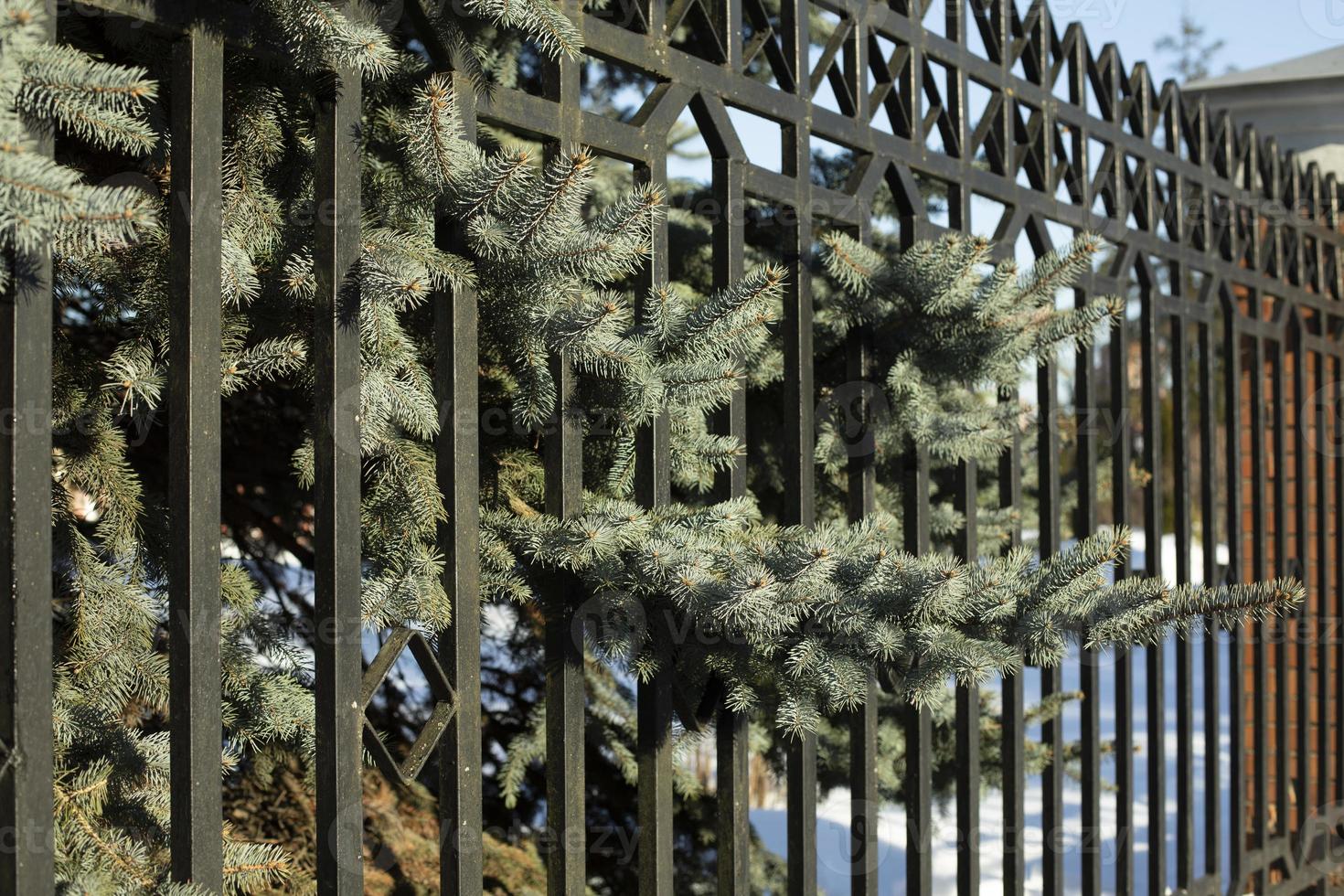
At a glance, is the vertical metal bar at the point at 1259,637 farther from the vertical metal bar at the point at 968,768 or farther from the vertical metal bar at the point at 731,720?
the vertical metal bar at the point at 731,720

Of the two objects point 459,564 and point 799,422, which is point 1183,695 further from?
point 459,564

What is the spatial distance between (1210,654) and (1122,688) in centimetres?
57

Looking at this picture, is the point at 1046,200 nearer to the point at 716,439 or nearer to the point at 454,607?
the point at 716,439

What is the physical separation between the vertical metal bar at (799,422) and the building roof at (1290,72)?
338 centimetres

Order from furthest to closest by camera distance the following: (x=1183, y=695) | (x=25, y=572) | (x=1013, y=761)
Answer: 1. (x=1183, y=695)
2. (x=1013, y=761)
3. (x=25, y=572)

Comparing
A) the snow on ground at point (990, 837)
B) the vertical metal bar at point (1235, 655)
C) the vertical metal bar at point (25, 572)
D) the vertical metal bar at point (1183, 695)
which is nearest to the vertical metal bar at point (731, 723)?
the vertical metal bar at point (25, 572)

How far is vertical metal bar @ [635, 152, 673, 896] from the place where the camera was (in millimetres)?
2355

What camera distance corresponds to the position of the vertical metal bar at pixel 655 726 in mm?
2355

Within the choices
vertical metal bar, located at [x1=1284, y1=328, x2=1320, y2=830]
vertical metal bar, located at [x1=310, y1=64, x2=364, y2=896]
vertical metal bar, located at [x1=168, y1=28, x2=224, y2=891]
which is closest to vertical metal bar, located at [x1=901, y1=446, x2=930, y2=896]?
vertical metal bar, located at [x1=310, y1=64, x2=364, y2=896]

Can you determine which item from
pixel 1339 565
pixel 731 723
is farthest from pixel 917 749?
pixel 1339 565

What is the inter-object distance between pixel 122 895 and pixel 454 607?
61cm

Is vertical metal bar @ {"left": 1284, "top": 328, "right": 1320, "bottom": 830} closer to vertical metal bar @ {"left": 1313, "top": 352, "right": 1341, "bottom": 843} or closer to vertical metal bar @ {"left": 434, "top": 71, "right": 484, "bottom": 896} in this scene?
vertical metal bar @ {"left": 1313, "top": 352, "right": 1341, "bottom": 843}

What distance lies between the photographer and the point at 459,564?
2.03m

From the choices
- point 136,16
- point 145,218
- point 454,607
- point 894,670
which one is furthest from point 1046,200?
point 145,218
